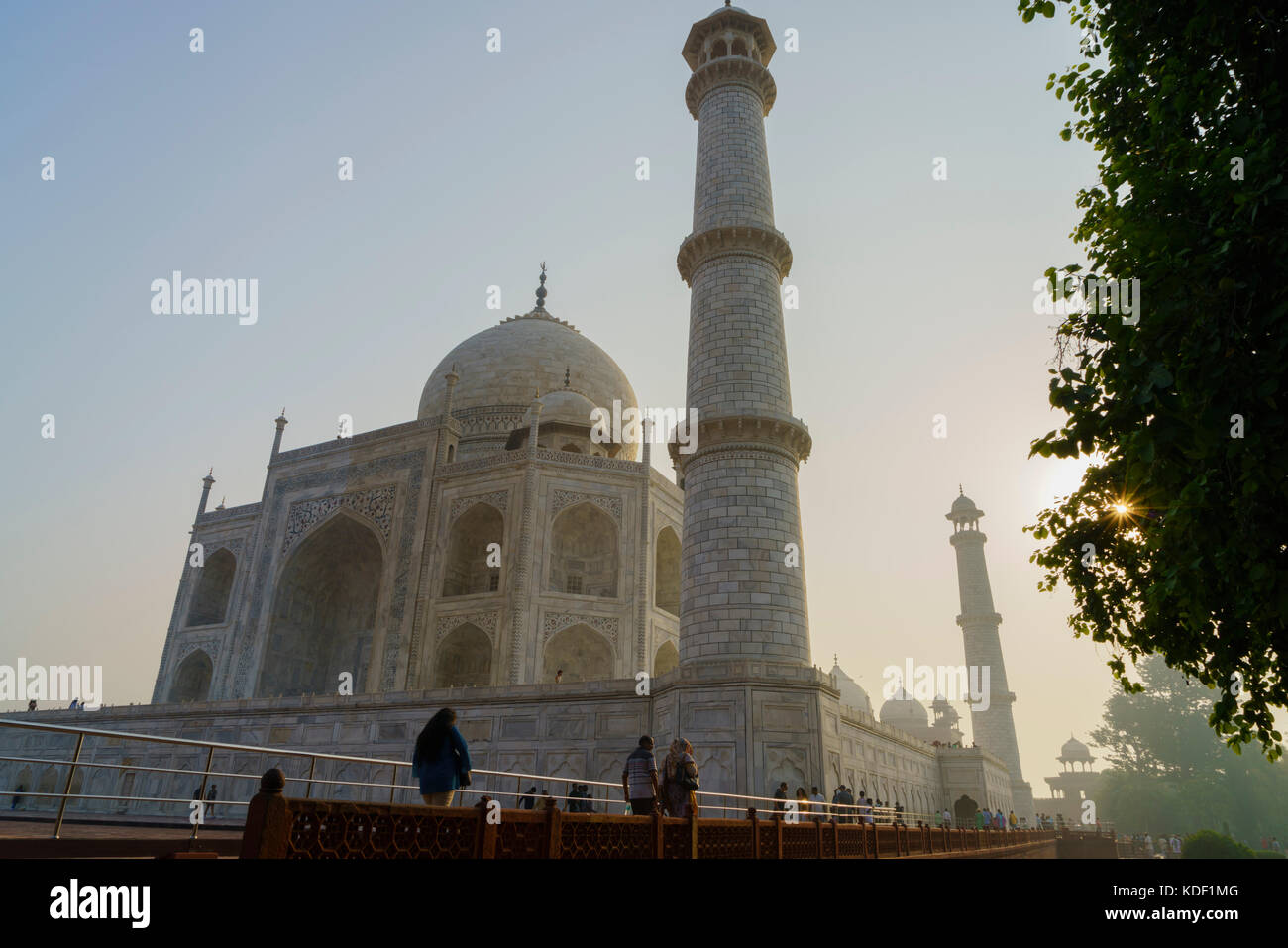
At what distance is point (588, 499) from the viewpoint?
24.2m

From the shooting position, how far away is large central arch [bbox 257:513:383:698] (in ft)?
84.6

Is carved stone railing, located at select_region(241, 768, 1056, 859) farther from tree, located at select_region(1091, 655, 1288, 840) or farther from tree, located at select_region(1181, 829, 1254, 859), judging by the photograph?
tree, located at select_region(1091, 655, 1288, 840)

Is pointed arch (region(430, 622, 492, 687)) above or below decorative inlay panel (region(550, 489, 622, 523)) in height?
below

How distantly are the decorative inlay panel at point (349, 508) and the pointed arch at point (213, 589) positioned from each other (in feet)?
11.8

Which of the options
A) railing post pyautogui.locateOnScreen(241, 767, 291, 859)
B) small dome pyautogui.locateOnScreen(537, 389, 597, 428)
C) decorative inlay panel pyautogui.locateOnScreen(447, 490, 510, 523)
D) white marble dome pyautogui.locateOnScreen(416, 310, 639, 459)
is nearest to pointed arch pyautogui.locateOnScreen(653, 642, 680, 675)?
decorative inlay panel pyautogui.locateOnScreen(447, 490, 510, 523)

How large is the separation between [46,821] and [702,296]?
12735 mm

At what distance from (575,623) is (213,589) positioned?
1522cm

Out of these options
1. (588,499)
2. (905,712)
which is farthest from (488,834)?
(905,712)

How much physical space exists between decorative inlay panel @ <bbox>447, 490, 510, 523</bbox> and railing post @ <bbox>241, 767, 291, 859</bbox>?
20.7m

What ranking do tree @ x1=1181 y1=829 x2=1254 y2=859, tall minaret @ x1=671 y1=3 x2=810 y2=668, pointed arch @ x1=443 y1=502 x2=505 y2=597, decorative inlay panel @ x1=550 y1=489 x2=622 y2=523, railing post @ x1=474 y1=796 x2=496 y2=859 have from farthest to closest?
pointed arch @ x1=443 y1=502 x2=505 y2=597
decorative inlay panel @ x1=550 y1=489 x2=622 y2=523
tree @ x1=1181 y1=829 x2=1254 y2=859
tall minaret @ x1=671 y1=3 x2=810 y2=668
railing post @ x1=474 y1=796 x2=496 y2=859

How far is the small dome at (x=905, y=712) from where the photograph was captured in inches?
2431

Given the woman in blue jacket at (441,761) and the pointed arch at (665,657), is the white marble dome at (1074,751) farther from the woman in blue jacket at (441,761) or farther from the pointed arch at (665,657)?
the woman in blue jacket at (441,761)
